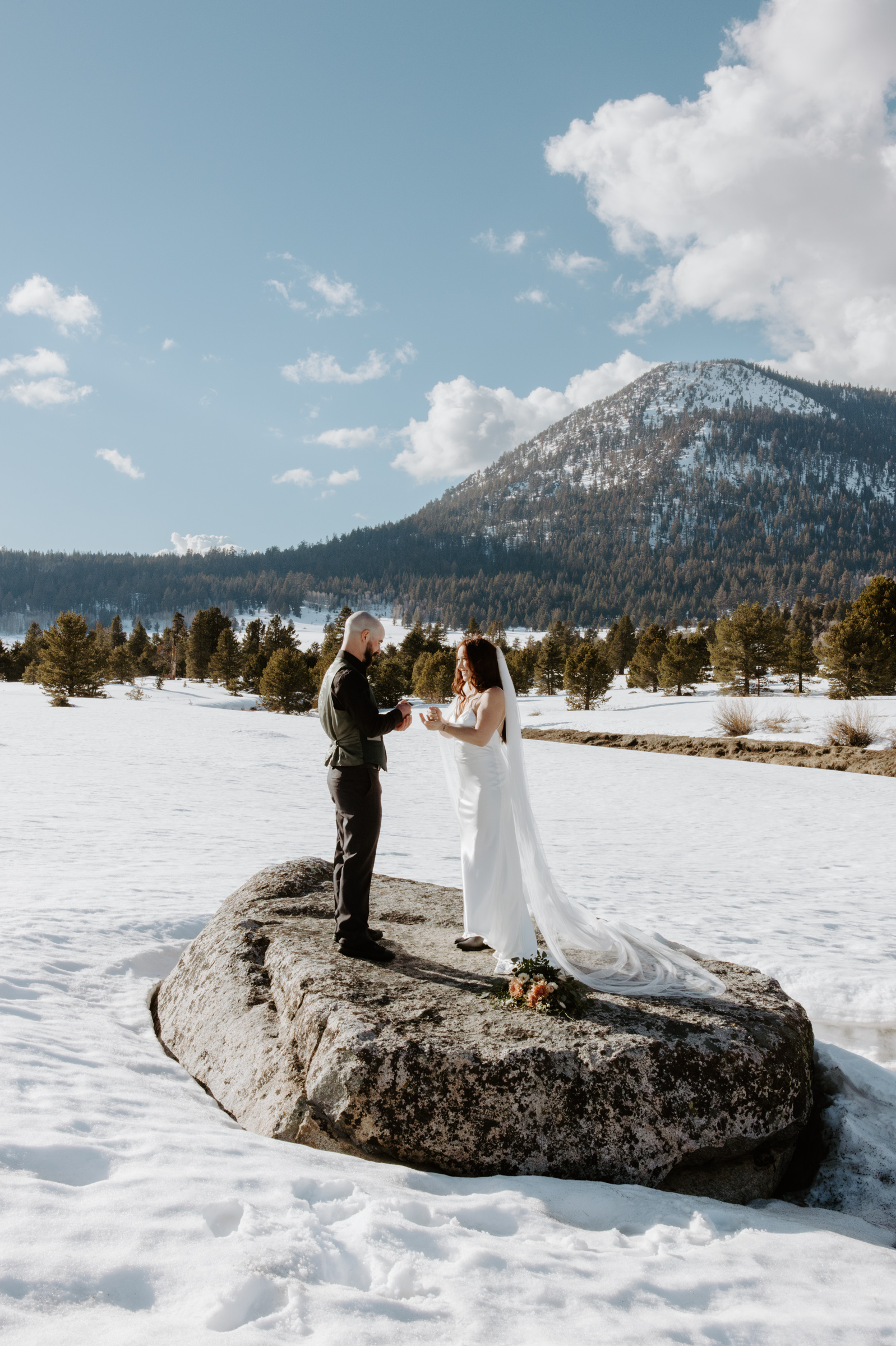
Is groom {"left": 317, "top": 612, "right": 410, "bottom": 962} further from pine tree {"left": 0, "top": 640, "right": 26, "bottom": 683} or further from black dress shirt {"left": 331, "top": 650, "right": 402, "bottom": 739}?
pine tree {"left": 0, "top": 640, "right": 26, "bottom": 683}

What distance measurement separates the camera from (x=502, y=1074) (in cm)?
346

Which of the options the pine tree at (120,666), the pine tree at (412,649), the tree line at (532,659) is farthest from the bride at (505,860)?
the pine tree at (120,666)

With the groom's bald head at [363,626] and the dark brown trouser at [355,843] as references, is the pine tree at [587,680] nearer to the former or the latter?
the groom's bald head at [363,626]

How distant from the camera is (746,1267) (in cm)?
269

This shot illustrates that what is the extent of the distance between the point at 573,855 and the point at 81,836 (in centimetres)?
775

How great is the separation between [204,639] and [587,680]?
159 feet

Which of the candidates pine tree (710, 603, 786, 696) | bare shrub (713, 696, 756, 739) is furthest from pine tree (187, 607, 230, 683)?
bare shrub (713, 696, 756, 739)

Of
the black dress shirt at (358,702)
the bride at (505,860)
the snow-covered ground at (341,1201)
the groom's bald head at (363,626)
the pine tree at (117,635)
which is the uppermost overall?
the pine tree at (117,635)

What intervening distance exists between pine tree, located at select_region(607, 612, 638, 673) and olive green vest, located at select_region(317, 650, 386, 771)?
79578 millimetres

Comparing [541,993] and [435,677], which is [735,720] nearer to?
[435,677]

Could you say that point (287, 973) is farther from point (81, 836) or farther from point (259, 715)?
point (259, 715)

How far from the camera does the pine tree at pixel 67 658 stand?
136ft

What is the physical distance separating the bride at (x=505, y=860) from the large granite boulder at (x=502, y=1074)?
0.35m

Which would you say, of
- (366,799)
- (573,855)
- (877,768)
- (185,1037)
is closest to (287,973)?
(185,1037)
